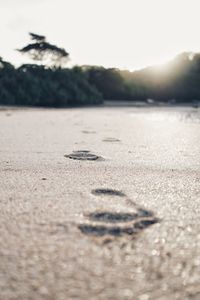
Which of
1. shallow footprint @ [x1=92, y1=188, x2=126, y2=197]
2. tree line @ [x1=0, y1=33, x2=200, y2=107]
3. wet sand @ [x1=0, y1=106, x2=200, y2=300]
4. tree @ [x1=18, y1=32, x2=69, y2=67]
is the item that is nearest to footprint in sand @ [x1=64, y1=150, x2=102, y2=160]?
wet sand @ [x1=0, y1=106, x2=200, y2=300]

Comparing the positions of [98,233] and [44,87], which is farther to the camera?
[44,87]

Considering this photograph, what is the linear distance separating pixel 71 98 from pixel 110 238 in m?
17.8

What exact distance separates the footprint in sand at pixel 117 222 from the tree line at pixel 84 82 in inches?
551

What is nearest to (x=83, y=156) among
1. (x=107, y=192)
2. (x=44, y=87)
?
(x=107, y=192)

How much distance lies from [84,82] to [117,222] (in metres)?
19.1

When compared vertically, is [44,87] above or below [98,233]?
above

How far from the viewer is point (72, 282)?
874mm

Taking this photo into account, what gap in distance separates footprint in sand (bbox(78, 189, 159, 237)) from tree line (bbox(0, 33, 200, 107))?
13991 millimetres

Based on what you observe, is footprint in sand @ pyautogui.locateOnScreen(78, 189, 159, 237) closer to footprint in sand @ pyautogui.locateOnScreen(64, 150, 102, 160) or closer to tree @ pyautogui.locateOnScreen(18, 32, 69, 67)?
footprint in sand @ pyautogui.locateOnScreen(64, 150, 102, 160)

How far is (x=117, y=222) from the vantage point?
126 centimetres

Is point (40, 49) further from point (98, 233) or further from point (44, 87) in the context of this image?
point (98, 233)

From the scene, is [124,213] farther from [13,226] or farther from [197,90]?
[197,90]

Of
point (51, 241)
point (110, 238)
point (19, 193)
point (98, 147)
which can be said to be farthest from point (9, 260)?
point (98, 147)

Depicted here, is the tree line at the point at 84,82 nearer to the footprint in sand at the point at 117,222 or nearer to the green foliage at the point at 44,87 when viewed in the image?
the green foliage at the point at 44,87
